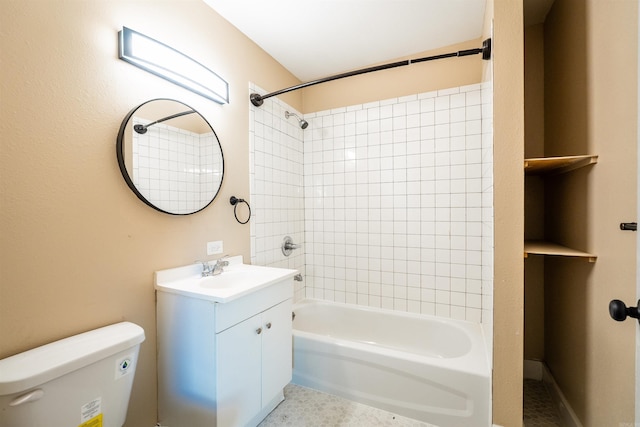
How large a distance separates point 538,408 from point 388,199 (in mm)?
1705

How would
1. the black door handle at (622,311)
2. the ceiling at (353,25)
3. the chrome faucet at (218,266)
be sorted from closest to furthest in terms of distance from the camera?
1. the black door handle at (622,311)
2. the chrome faucet at (218,266)
3. the ceiling at (353,25)

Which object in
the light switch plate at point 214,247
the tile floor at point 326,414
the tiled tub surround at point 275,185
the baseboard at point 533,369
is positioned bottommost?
the tile floor at point 326,414

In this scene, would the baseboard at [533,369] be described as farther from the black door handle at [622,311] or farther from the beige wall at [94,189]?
the black door handle at [622,311]

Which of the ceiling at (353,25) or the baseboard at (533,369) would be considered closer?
the ceiling at (353,25)

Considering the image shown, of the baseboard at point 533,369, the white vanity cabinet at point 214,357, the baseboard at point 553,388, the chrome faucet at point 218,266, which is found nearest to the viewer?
the white vanity cabinet at point 214,357

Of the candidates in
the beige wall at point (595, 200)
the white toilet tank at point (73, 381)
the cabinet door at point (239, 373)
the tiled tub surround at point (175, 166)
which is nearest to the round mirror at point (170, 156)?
the tiled tub surround at point (175, 166)

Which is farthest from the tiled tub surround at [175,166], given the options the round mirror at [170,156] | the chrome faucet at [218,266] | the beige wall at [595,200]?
the beige wall at [595,200]

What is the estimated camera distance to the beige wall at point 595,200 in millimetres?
924

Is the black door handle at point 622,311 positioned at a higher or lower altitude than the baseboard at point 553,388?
higher

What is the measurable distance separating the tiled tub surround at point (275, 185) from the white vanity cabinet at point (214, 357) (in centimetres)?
70

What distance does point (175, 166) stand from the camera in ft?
4.72

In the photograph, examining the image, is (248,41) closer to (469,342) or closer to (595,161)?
(595,161)

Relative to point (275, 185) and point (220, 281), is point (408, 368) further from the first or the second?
point (275, 185)

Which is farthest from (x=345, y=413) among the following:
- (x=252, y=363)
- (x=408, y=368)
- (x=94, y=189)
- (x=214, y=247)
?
(x=94, y=189)
